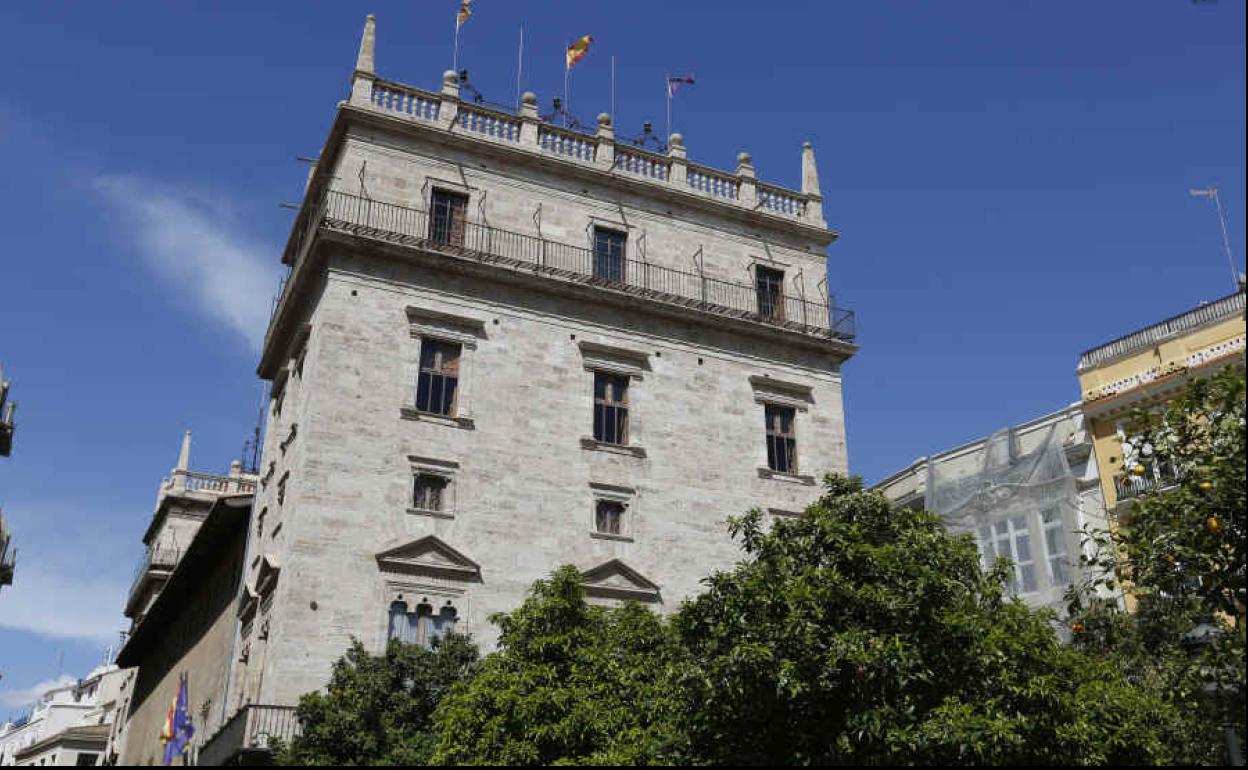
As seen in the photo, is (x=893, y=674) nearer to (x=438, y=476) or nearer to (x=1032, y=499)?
(x=438, y=476)

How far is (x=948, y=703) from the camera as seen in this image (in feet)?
54.2

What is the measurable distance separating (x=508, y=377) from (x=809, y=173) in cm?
1237

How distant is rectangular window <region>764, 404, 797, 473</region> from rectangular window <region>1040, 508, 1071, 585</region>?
7.23 meters

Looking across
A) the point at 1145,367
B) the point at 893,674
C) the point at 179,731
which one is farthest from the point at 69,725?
the point at 893,674

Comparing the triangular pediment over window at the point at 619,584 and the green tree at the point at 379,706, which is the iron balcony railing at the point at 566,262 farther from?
the green tree at the point at 379,706

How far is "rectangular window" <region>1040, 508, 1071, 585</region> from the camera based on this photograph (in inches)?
1219

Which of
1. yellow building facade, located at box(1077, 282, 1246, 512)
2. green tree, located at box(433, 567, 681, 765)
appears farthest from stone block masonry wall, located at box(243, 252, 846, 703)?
yellow building facade, located at box(1077, 282, 1246, 512)

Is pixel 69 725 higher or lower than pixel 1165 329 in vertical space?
lower

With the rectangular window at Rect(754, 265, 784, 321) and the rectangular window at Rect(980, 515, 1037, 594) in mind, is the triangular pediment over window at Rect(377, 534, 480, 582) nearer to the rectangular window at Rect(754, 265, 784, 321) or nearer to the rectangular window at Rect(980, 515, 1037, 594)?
the rectangular window at Rect(754, 265, 784, 321)

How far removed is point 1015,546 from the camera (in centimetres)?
3216

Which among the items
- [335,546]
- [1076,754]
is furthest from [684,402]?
[1076,754]

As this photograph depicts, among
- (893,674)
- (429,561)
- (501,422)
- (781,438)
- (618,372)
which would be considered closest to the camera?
(893,674)

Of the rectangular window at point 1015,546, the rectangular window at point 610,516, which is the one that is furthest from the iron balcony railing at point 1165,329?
the rectangular window at point 610,516

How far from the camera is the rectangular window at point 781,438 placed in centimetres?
3028
